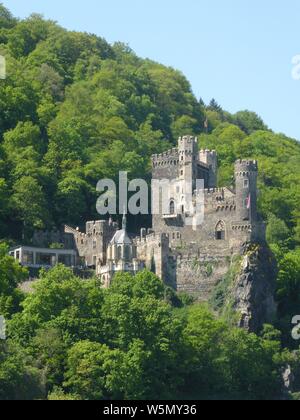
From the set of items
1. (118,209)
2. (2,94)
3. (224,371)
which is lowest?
(224,371)

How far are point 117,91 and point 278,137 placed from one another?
2060cm

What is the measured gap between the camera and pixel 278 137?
169250 mm

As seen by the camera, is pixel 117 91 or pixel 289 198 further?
pixel 117 91

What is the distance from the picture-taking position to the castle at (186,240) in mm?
113438

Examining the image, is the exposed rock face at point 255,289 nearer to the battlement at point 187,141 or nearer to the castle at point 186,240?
the castle at point 186,240

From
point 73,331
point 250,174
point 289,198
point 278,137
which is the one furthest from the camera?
point 278,137

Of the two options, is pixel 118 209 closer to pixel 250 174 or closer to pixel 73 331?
pixel 250 174

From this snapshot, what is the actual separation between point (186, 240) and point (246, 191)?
5.34m

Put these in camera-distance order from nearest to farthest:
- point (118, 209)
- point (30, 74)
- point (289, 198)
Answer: point (118, 209)
point (289, 198)
point (30, 74)

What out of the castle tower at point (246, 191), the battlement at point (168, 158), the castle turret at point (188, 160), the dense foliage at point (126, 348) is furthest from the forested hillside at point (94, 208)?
the castle turret at point (188, 160)

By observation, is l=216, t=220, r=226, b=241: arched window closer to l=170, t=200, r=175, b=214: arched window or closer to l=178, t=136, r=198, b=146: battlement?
l=170, t=200, r=175, b=214: arched window

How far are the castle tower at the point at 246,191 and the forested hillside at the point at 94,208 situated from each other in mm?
5751

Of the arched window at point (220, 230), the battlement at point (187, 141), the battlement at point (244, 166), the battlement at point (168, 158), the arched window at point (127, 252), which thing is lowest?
the arched window at point (127, 252)

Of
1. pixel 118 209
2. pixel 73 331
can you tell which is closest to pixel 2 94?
pixel 118 209
